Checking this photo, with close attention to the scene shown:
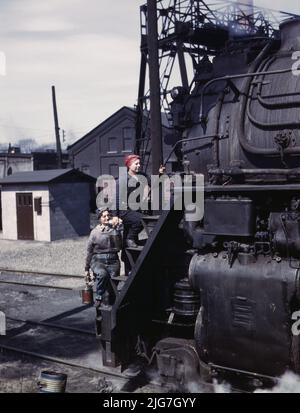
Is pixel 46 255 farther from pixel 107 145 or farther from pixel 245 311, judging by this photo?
pixel 107 145

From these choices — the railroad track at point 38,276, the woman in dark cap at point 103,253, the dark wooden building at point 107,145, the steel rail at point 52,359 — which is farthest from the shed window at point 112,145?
the woman in dark cap at point 103,253

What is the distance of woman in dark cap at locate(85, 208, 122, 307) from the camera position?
22.2 feet

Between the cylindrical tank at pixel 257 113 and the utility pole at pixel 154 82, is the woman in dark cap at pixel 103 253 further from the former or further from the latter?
the utility pole at pixel 154 82

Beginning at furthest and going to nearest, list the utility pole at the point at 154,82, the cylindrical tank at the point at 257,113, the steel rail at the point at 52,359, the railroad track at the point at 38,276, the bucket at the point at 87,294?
the railroad track at the point at 38,276
the utility pole at the point at 154,82
the bucket at the point at 87,294
the steel rail at the point at 52,359
the cylindrical tank at the point at 257,113

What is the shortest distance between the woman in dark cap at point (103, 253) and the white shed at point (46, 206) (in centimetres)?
1560

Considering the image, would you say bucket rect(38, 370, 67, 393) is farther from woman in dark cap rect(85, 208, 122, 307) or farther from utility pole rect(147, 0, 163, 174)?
utility pole rect(147, 0, 163, 174)

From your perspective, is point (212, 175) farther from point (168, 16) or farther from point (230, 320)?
point (168, 16)

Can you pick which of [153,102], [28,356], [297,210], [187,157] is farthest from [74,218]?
[297,210]

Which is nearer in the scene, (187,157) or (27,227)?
(187,157)

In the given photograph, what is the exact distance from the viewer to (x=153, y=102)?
12000 mm

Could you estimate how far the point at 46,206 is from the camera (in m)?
22.8

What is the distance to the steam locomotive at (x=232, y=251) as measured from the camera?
15.4 feet

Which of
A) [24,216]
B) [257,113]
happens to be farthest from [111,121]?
[257,113]
